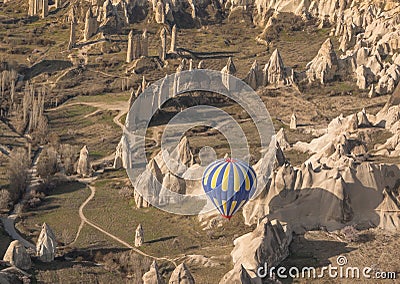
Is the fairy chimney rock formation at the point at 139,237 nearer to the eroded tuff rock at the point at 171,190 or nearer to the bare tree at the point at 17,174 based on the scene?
the eroded tuff rock at the point at 171,190

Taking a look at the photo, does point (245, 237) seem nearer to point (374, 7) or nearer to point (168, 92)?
point (168, 92)

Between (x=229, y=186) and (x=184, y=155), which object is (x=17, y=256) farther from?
(x=184, y=155)

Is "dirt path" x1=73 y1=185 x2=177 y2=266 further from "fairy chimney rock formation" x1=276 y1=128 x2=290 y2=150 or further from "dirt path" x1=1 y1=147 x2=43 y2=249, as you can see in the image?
"fairy chimney rock formation" x1=276 y1=128 x2=290 y2=150

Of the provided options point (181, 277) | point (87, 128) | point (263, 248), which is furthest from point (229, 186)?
point (87, 128)

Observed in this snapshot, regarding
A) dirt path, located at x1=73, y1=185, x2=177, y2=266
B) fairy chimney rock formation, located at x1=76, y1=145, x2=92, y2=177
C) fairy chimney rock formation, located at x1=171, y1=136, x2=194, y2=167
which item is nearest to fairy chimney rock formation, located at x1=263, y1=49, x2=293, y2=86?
fairy chimney rock formation, located at x1=171, y1=136, x2=194, y2=167

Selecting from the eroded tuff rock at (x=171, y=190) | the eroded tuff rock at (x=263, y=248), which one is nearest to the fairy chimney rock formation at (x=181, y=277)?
the eroded tuff rock at (x=263, y=248)

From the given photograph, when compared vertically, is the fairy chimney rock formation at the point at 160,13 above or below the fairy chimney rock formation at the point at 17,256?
above

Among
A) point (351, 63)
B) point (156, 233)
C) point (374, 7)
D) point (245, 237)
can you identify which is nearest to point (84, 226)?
point (156, 233)

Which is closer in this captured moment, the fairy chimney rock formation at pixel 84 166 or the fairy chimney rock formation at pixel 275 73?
the fairy chimney rock formation at pixel 84 166
